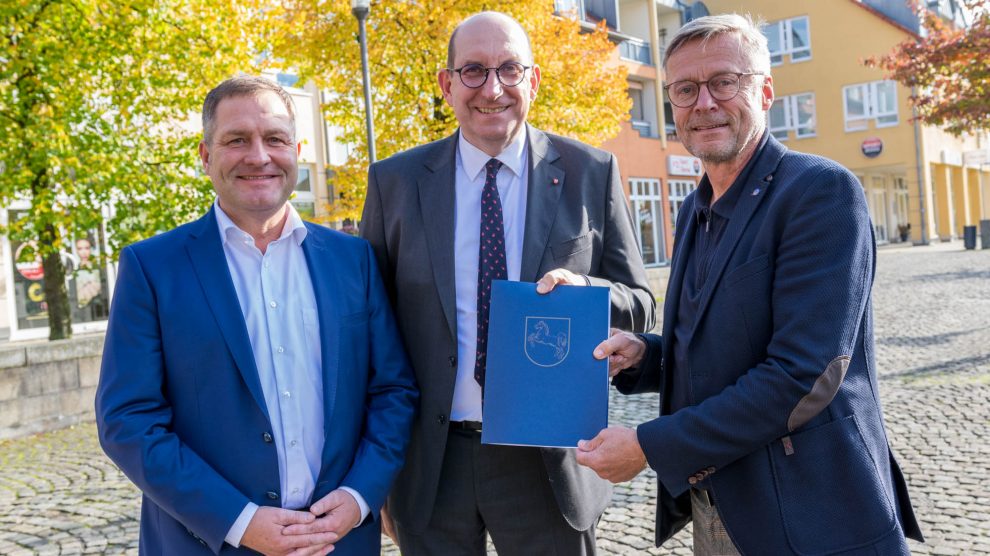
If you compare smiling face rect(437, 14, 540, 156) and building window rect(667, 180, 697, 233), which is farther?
building window rect(667, 180, 697, 233)

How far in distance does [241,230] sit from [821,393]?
67.4 inches

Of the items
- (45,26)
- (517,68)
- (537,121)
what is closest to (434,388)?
(517,68)

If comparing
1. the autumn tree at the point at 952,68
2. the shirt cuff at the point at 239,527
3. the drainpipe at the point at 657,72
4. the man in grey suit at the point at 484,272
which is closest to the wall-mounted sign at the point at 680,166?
the drainpipe at the point at 657,72

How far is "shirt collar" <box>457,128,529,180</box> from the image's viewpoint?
3.00m

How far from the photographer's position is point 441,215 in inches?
115

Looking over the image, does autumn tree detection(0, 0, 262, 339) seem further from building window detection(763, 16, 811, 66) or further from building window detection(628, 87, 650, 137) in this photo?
building window detection(763, 16, 811, 66)

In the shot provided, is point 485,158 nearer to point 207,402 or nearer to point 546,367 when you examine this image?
point 546,367

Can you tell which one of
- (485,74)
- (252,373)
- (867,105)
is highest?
(867,105)

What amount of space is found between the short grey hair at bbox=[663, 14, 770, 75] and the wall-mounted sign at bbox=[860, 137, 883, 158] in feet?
136

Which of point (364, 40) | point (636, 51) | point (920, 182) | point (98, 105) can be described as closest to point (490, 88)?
point (364, 40)

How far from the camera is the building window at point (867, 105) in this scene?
3934 centimetres

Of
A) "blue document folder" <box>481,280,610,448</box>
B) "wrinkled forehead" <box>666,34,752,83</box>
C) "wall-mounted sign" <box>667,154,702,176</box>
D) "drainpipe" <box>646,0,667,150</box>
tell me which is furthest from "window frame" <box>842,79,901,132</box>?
"blue document folder" <box>481,280,610,448</box>

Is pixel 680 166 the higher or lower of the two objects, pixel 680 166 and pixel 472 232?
the higher

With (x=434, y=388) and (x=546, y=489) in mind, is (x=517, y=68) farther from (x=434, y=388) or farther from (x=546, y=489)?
(x=546, y=489)
